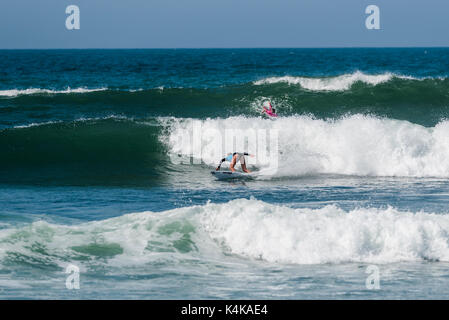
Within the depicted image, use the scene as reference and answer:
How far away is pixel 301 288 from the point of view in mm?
9391

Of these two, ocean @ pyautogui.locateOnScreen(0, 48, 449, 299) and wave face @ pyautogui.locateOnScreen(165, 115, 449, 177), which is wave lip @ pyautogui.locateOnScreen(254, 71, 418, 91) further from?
wave face @ pyautogui.locateOnScreen(165, 115, 449, 177)

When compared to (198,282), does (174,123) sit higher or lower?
higher

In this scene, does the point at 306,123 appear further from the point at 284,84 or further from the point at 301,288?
the point at 301,288

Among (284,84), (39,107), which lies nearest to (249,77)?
(284,84)

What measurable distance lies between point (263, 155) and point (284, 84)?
542 inches

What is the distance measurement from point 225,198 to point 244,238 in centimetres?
414

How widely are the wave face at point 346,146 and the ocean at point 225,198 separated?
0.20 feet

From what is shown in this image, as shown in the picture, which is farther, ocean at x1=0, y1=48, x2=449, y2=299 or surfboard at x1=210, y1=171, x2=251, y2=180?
surfboard at x1=210, y1=171, x2=251, y2=180

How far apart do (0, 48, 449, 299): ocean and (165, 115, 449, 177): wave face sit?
61 mm

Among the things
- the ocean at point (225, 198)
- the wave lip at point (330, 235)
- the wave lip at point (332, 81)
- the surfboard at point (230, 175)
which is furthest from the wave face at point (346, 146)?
the wave lip at point (332, 81)

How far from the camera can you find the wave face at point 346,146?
20078 millimetres

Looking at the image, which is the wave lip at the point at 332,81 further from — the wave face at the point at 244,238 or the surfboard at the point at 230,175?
the wave face at the point at 244,238

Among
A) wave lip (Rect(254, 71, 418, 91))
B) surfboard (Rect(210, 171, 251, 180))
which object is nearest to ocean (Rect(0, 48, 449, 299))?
surfboard (Rect(210, 171, 251, 180))

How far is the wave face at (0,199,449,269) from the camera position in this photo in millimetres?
10961
